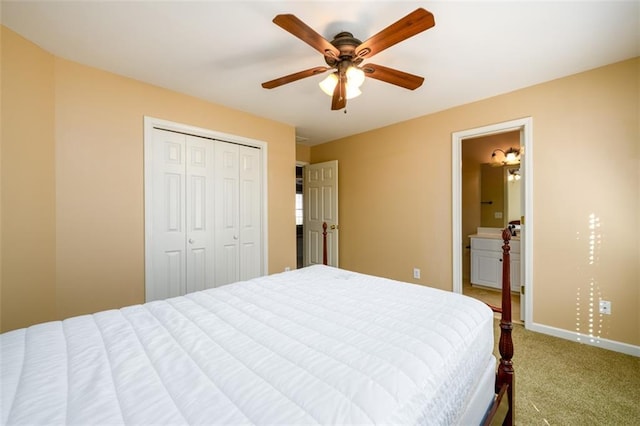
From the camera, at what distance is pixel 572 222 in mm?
2379

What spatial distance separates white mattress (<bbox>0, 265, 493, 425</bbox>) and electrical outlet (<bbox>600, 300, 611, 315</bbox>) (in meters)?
1.82

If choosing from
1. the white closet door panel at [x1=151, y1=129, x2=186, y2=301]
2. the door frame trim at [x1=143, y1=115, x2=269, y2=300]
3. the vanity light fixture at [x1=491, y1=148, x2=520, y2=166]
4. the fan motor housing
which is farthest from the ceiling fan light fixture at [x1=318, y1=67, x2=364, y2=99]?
the vanity light fixture at [x1=491, y1=148, x2=520, y2=166]

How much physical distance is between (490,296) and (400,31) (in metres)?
3.57

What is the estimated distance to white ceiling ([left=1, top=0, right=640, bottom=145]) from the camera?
62.9 inches

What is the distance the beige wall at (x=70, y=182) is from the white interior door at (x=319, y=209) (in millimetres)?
2207

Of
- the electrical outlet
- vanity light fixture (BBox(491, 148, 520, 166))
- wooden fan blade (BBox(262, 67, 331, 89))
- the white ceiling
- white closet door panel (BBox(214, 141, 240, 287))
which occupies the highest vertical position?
the white ceiling

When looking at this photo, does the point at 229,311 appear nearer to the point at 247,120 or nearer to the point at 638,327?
the point at 247,120

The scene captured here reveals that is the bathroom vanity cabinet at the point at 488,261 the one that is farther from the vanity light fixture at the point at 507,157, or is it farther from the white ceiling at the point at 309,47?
the white ceiling at the point at 309,47

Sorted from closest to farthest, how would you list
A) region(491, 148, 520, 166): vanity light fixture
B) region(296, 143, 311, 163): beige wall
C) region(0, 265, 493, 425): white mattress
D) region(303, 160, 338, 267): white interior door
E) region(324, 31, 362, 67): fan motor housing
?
1. region(0, 265, 493, 425): white mattress
2. region(324, 31, 362, 67): fan motor housing
3. region(491, 148, 520, 166): vanity light fixture
4. region(303, 160, 338, 267): white interior door
5. region(296, 143, 311, 163): beige wall

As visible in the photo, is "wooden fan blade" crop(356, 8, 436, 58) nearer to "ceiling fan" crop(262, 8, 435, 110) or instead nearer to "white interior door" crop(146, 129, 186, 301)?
"ceiling fan" crop(262, 8, 435, 110)

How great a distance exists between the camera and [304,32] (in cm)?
139

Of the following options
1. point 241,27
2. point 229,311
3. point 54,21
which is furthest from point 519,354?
point 54,21

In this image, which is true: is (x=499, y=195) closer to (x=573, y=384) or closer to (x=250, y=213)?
(x=573, y=384)

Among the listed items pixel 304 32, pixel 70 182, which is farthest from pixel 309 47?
pixel 70 182
